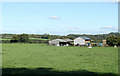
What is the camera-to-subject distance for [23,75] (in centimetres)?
720

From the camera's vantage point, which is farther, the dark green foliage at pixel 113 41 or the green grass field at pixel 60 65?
the dark green foliage at pixel 113 41

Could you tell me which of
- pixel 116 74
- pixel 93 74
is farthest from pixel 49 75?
pixel 116 74

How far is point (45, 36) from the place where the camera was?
78.6 meters

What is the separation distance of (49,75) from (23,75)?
108 cm

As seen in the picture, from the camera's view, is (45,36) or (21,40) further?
(45,36)

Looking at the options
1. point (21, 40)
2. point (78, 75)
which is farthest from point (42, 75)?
point (21, 40)

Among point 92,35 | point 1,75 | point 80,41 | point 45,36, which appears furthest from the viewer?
point 45,36

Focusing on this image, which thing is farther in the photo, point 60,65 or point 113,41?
point 113,41

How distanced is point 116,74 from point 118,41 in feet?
118

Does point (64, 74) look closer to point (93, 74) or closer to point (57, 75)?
point (57, 75)

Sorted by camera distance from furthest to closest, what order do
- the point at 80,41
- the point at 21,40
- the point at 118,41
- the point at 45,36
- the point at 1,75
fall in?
the point at 45,36
the point at 21,40
the point at 80,41
the point at 118,41
the point at 1,75

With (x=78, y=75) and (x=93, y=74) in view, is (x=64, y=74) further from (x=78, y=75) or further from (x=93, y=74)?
(x=93, y=74)

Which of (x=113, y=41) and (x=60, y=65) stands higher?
(x=60, y=65)

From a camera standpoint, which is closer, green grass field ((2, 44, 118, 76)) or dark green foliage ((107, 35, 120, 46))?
green grass field ((2, 44, 118, 76))
